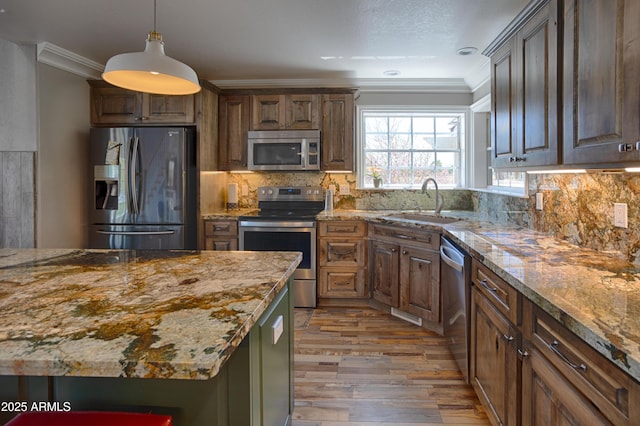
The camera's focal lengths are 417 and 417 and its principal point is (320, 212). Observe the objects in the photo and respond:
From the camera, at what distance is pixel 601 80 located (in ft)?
4.96

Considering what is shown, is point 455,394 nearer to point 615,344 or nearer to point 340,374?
point 340,374

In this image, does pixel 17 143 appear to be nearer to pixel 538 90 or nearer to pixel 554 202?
pixel 538 90

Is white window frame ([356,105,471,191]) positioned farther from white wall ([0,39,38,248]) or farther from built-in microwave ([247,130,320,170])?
white wall ([0,39,38,248])

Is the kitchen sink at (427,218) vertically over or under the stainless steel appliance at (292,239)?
over

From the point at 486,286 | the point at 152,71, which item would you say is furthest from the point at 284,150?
the point at 486,286

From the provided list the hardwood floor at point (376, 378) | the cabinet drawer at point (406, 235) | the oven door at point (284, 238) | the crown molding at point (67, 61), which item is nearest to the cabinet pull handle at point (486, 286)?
the hardwood floor at point (376, 378)

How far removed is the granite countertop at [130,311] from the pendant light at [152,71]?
0.82 m

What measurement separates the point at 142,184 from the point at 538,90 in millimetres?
3249

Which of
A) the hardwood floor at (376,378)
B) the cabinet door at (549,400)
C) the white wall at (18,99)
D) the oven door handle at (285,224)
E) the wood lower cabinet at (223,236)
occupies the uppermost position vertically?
the white wall at (18,99)

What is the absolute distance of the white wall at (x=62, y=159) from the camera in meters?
3.50

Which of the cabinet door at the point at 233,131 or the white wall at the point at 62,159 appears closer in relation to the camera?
the white wall at the point at 62,159

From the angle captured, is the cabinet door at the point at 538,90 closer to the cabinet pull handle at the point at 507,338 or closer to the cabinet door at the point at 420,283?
the cabinet pull handle at the point at 507,338

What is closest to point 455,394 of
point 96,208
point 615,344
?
Answer: point 615,344

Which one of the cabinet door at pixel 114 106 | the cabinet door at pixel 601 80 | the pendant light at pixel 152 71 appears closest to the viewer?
the cabinet door at pixel 601 80
